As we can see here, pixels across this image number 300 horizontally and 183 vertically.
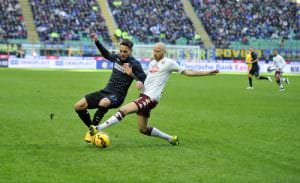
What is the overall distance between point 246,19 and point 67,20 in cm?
1973

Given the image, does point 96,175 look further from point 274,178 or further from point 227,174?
point 274,178

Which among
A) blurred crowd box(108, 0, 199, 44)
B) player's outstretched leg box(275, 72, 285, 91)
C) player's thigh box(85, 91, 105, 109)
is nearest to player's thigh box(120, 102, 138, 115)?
player's thigh box(85, 91, 105, 109)

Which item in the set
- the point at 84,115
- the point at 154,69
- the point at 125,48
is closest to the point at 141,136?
the point at 84,115

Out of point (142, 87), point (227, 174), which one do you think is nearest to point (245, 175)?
point (227, 174)

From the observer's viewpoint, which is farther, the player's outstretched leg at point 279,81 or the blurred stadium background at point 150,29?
the blurred stadium background at point 150,29

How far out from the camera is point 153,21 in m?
59.3

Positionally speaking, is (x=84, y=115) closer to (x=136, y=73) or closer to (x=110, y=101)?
(x=110, y=101)

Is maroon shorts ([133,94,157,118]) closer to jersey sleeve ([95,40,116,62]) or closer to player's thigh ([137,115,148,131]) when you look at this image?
player's thigh ([137,115,148,131])

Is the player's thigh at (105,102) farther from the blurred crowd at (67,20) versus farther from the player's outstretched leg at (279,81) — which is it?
the blurred crowd at (67,20)

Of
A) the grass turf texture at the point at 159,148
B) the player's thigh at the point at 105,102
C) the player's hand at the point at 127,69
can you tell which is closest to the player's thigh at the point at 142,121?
the grass turf texture at the point at 159,148

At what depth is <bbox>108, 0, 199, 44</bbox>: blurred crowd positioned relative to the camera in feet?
191

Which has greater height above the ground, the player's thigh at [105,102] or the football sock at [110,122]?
the player's thigh at [105,102]

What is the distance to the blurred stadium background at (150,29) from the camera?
5234cm

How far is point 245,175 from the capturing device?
784cm
